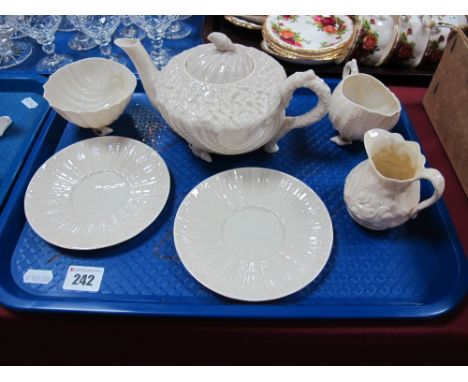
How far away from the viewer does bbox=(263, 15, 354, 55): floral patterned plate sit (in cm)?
107

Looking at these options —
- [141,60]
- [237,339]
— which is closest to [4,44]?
[141,60]

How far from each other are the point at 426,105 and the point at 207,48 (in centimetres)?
67

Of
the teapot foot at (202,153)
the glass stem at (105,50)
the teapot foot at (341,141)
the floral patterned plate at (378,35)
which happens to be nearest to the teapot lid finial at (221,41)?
the teapot foot at (202,153)

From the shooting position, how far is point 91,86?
97cm

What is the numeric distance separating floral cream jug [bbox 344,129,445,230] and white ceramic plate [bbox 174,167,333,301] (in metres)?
0.08

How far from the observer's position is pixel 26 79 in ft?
3.56

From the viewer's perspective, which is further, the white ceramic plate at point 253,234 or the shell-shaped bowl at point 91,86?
the shell-shaped bowl at point 91,86

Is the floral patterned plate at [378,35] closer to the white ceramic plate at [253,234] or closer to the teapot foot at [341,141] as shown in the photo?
the teapot foot at [341,141]

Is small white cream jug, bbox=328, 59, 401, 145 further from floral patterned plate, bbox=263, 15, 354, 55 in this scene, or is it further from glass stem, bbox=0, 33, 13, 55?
glass stem, bbox=0, 33, 13, 55

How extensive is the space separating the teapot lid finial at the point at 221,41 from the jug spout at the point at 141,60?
0.15 metres

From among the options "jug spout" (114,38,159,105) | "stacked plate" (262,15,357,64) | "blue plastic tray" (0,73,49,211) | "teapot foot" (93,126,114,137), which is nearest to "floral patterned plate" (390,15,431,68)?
"stacked plate" (262,15,357,64)

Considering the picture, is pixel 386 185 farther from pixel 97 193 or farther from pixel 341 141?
pixel 97 193

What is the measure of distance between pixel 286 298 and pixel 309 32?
85cm

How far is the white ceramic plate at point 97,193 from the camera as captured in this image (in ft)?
2.45
